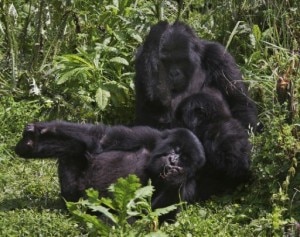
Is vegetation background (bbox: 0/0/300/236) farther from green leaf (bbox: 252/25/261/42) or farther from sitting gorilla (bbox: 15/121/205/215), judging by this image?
sitting gorilla (bbox: 15/121/205/215)

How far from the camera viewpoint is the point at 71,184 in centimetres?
588

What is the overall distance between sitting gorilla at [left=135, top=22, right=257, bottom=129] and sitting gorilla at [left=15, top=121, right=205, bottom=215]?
68 centimetres

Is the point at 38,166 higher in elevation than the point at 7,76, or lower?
lower

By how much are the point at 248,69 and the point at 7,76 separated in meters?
2.23

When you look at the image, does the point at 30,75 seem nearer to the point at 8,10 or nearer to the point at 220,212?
the point at 8,10

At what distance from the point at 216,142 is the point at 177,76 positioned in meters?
0.74

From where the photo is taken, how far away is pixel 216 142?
638cm

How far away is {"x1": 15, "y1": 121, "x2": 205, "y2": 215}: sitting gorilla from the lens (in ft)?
19.1

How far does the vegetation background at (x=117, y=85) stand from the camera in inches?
220

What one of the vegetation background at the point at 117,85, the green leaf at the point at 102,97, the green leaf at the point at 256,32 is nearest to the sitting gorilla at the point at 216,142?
the vegetation background at the point at 117,85

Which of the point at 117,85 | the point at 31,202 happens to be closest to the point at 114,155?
the point at 31,202

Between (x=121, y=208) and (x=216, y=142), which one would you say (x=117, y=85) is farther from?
(x=121, y=208)

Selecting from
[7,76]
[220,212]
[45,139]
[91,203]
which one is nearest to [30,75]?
[7,76]

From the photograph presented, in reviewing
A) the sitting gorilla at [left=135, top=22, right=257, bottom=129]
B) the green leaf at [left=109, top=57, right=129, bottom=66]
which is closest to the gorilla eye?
the sitting gorilla at [left=135, top=22, right=257, bottom=129]
